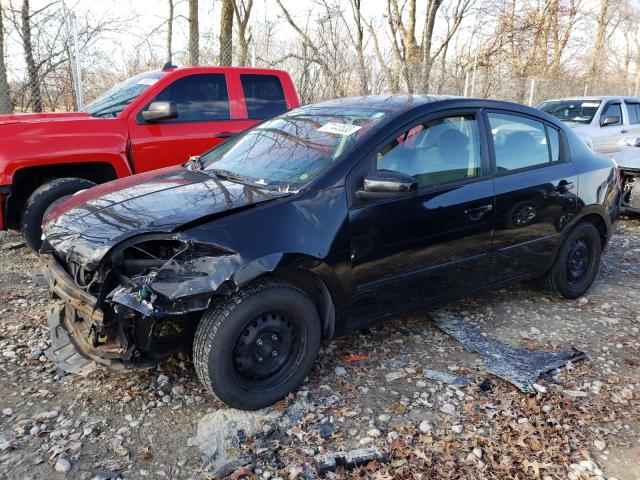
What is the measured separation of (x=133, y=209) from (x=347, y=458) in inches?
69.6

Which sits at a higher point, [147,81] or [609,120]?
[147,81]

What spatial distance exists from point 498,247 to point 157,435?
102 inches

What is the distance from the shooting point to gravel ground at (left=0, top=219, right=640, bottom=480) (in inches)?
98.3

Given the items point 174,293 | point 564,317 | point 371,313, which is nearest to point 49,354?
point 174,293

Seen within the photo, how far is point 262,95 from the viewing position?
6250 millimetres

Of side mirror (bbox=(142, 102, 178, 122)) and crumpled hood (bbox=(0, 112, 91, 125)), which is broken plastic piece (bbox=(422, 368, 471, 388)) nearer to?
side mirror (bbox=(142, 102, 178, 122))

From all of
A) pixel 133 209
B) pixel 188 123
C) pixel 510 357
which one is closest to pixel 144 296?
pixel 133 209

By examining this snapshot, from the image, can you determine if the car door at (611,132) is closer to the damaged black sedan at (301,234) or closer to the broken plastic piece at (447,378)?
the damaged black sedan at (301,234)

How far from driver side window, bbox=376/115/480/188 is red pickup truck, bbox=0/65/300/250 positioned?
9.29 ft

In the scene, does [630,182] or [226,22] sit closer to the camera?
[630,182]

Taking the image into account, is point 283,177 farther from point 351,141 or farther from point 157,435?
point 157,435

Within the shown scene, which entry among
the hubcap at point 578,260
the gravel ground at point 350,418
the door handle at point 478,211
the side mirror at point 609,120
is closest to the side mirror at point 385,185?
the door handle at point 478,211

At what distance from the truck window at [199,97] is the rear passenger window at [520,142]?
3267mm

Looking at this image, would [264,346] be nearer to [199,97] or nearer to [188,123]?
[188,123]
